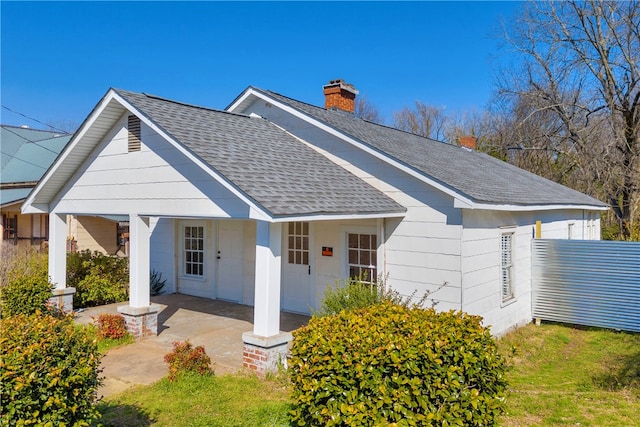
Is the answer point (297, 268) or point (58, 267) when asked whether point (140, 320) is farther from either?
point (297, 268)

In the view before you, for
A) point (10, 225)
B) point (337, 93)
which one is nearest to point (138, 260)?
point (337, 93)

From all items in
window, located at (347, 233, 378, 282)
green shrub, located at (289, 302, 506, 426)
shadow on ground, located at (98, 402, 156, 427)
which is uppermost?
window, located at (347, 233, 378, 282)

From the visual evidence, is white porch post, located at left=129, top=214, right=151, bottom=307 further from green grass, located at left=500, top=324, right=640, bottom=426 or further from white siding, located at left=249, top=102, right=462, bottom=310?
green grass, located at left=500, top=324, right=640, bottom=426

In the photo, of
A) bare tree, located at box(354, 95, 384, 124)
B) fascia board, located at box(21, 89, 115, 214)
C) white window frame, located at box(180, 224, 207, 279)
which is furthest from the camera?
bare tree, located at box(354, 95, 384, 124)

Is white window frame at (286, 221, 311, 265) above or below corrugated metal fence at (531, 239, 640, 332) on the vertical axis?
above

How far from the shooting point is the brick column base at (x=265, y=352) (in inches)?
259

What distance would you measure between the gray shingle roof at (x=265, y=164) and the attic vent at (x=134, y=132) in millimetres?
480

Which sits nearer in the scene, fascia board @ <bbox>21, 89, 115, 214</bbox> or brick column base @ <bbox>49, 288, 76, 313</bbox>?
fascia board @ <bbox>21, 89, 115, 214</bbox>

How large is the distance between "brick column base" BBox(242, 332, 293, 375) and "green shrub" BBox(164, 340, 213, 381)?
64cm

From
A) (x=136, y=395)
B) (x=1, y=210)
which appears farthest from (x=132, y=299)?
(x=1, y=210)

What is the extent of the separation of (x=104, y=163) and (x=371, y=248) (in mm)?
6150

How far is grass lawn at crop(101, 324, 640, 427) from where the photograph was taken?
5.42 metres

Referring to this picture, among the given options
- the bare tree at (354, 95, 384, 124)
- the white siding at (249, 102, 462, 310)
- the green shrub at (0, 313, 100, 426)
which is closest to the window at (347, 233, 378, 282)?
the white siding at (249, 102, 462, 310)

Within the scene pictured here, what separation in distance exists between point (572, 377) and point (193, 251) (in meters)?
10.2
